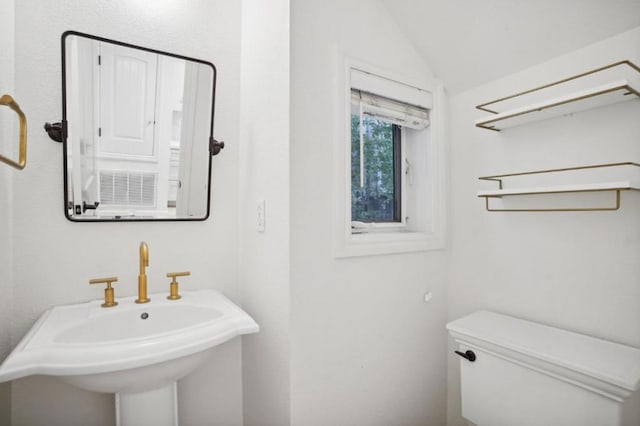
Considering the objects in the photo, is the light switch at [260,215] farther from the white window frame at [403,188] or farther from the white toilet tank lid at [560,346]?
the white toilet tank lid at [560,346]

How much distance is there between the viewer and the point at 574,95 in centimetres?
99

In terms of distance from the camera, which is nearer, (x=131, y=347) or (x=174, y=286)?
(x=131, y=347)

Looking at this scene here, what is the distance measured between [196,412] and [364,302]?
846 millimetres

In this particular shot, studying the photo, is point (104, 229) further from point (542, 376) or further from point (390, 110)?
point (542, 376)

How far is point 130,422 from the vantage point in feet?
3.14

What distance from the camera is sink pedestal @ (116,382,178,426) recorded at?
37.7 inches

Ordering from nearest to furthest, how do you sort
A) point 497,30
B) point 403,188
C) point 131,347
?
point 131,347
point 497,30
point 403,188

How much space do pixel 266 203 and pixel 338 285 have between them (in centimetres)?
41

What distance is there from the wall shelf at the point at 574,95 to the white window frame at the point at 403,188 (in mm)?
281

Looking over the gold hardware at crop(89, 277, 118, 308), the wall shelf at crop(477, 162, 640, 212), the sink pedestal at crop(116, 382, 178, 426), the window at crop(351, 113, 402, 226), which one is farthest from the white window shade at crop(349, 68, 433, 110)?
the sink pedestal at crop(116, 382, 178, 426)

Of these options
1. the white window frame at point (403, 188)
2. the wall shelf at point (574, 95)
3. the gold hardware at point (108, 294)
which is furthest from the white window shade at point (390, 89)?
the gold hardware at point (108, 294)

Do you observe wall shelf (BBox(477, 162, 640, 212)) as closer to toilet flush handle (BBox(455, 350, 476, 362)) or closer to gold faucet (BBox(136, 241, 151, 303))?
toilet flush handle (BBox(455, 350, 476, 362))

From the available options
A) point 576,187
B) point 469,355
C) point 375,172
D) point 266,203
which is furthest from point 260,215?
point 576,187

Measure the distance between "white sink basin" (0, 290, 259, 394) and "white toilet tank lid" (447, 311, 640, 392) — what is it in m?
0.86
